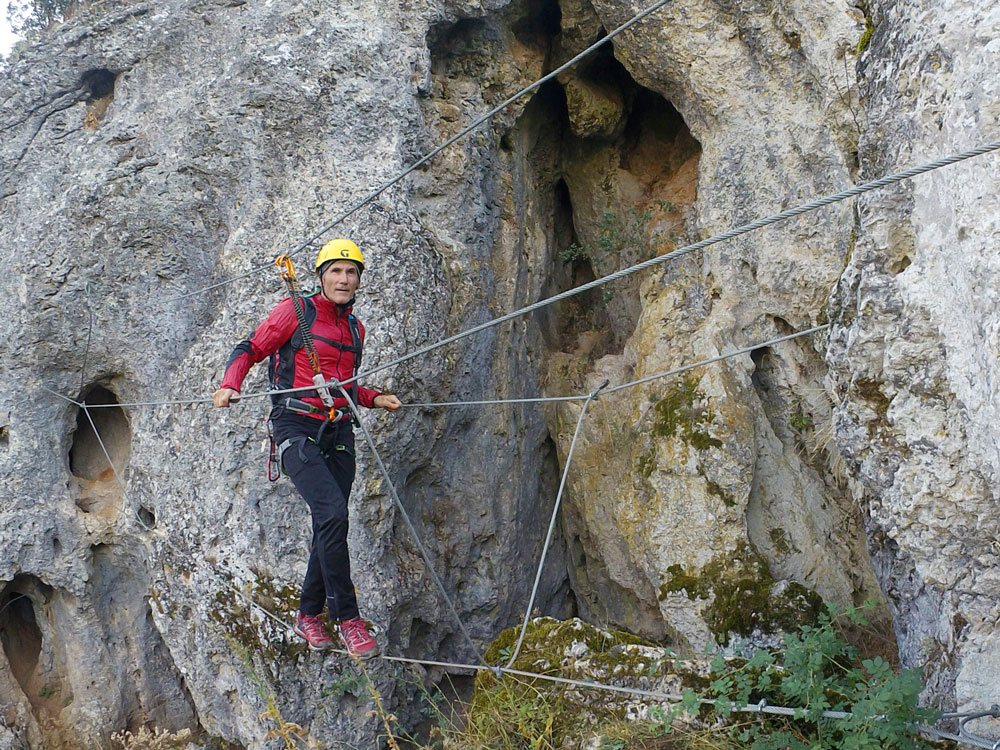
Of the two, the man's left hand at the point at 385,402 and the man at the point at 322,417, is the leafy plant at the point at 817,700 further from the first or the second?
the man's left hand at the point at 385,402

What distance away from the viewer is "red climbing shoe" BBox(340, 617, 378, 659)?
4426 millimetres

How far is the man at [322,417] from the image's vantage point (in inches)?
165

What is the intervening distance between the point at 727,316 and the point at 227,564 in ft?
15.2

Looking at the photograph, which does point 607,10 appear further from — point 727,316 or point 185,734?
point 185,734

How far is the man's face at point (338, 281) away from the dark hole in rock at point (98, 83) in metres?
4.84

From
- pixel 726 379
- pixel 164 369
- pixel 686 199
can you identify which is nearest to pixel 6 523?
pixel 164 369

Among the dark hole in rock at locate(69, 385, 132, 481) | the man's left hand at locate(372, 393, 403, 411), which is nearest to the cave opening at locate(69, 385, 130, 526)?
the dark hole in rock at locate(69, 385, 132, 481)

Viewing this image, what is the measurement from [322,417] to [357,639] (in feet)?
4.49

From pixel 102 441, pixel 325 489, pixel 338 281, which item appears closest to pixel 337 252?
pixel 338 281

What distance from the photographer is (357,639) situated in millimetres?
4441

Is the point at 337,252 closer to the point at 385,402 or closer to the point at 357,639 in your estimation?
the point at 385,402

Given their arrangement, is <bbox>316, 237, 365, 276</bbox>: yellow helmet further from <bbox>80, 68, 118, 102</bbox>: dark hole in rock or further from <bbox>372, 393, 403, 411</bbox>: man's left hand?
<bbox>80, 68, 118, 102</bbox>: dark hole in rock

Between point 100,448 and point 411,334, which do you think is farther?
point 100,448

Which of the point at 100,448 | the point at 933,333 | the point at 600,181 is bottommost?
the point at 933,333
